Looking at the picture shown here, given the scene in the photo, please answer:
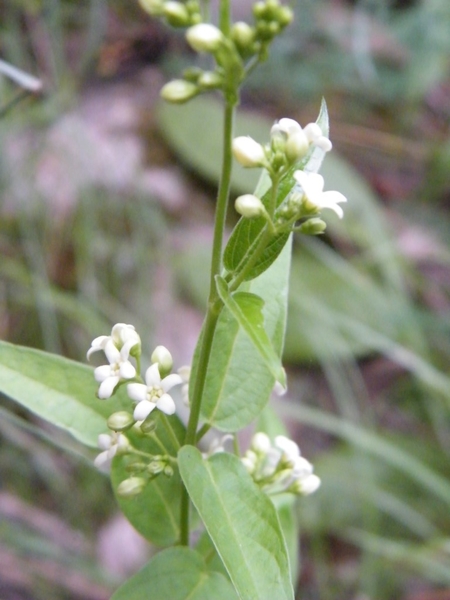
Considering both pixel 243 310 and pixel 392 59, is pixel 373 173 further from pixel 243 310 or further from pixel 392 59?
pixel 243 310

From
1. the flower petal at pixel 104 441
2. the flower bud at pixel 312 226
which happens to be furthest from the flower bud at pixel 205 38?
the flower petal at pixel 104 441

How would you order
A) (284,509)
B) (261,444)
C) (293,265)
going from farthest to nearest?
1. (293,265)
2. (284,509)
3. (261,444)

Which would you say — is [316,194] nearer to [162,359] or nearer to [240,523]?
[162,359]

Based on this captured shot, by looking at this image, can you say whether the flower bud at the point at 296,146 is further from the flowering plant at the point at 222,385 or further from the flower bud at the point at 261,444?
the flower bud at the point at 261,444

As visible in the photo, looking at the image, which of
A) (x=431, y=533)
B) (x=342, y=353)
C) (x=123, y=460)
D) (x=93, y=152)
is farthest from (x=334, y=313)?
(x=123, y=460)

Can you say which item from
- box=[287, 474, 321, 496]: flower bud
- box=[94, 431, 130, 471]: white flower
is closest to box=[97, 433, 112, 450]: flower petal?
box=[94, 431, 130, 471]: white flower

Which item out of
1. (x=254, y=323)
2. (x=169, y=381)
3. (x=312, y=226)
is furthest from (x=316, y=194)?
(x=169, y=381)

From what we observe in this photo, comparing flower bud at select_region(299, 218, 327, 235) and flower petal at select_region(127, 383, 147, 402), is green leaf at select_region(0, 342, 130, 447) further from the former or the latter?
flower bud at select_region(299, 218, 327, 235)
